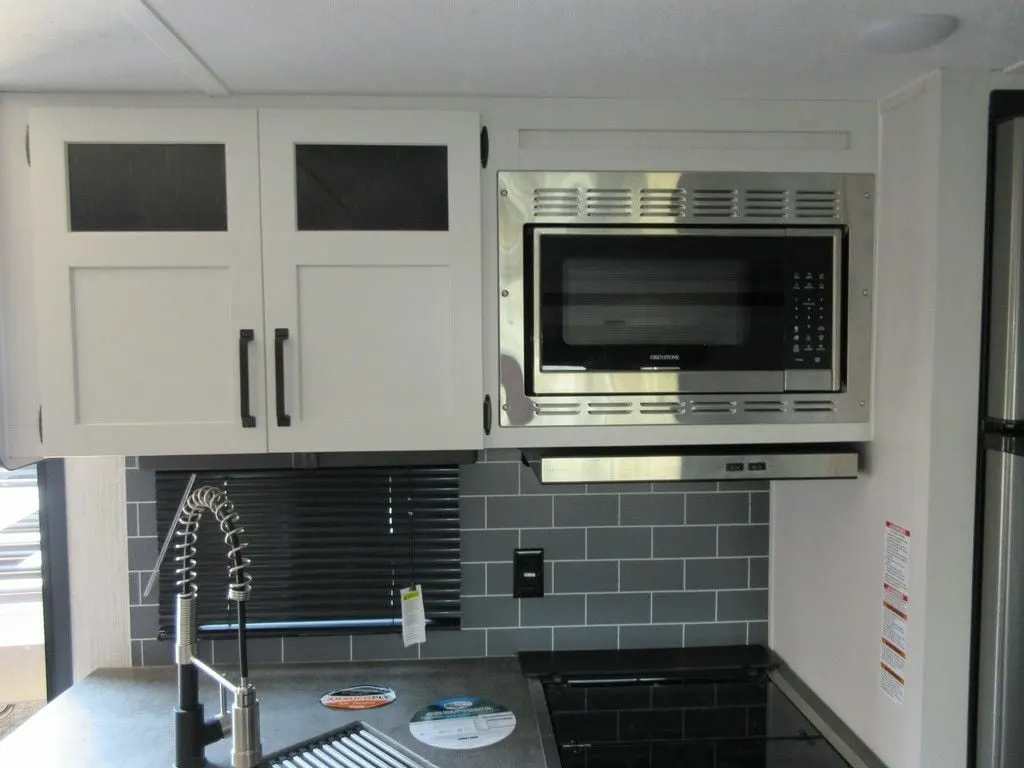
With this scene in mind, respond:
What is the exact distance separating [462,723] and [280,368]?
81 centimetres

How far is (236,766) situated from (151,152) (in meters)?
1.13

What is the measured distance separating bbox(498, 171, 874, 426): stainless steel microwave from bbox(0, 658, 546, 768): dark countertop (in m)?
0.65

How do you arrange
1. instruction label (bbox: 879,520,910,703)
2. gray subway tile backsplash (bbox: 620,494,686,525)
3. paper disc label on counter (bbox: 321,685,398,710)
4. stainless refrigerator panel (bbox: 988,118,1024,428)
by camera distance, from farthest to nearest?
gray subway tile backsplash (bbox: 620,494,686,525) < paper disc label on counter (bbox: 321,685,398,710) < instruction label (bbox: 879,520,910,703) < stainless refrigerator panel (bbox: 988,118,1024,428)

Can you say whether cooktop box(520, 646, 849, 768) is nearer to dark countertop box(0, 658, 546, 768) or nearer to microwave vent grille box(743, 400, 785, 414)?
dark countertop box(0, 658, 546, 768)

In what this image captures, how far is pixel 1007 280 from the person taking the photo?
1234 millimetres

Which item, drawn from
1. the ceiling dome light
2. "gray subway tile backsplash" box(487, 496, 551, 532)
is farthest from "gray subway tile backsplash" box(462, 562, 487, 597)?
the ceiling dome light

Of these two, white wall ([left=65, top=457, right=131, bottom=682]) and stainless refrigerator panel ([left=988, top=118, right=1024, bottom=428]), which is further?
white wall ([left=65, top=457, right=131, bottom=682])

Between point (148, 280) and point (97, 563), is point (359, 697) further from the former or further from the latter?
point (148, 280)

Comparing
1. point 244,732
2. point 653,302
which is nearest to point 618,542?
point 653,302

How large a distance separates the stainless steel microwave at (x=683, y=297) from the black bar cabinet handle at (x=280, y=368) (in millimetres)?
408

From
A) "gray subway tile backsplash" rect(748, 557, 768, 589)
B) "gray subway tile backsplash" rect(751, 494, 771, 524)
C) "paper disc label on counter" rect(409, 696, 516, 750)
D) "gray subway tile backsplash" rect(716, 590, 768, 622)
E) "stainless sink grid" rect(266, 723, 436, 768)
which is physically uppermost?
"gray subway tile backsplash" rect(751, 494, 771, 524)

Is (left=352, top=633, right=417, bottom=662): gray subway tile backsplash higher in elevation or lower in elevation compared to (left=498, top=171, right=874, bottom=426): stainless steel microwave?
lower

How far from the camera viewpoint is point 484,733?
153 centimetres

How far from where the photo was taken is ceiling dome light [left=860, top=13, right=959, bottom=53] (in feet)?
3.58
